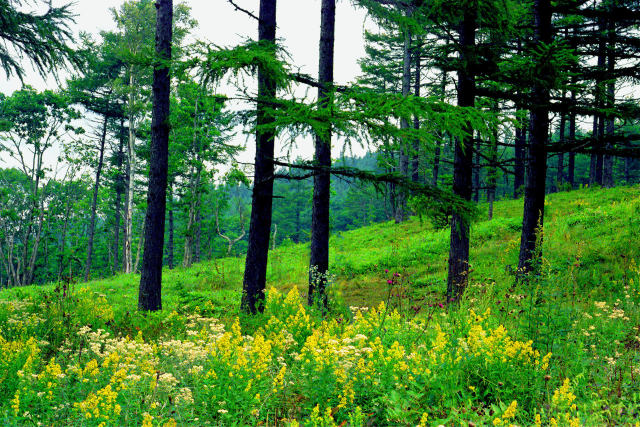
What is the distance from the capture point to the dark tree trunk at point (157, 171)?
8469 millimetres

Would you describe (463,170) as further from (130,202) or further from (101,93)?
(101,93)

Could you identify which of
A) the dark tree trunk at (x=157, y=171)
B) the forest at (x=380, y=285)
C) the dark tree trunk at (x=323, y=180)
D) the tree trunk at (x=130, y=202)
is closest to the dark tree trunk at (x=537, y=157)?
the forest at (x=380, y=285)

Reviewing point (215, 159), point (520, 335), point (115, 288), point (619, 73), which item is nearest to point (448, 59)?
point (619, 73)

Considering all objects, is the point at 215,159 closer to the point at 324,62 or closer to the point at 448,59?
the point at 324,62

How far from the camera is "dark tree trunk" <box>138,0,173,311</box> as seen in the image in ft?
27.8

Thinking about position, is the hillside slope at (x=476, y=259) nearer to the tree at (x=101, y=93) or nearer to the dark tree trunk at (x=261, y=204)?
the dark tree trunk at (x=261, y=204)

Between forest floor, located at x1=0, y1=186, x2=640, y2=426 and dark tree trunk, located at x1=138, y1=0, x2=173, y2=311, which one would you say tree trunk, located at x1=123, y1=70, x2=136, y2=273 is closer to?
dark tree trunk, located at x1=138, y1=0, x2=173, y2=311

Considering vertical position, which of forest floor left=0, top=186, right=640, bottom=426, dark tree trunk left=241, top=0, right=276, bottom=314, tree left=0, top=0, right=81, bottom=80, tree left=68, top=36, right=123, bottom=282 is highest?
tree left=68, top=36, right=123, bottom=282

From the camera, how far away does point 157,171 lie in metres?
8.55

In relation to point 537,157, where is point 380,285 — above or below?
below

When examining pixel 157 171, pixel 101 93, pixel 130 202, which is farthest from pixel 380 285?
pixel 101 93

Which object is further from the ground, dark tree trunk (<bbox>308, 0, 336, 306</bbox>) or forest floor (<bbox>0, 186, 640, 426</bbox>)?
dark tree trunk (<bbox>308, 0, 336, 306</bbox>)

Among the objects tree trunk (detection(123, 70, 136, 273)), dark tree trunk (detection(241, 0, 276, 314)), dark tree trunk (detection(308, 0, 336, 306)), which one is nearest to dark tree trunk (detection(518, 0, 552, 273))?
dark tree trunk (detection(308, 0, 336, 306))

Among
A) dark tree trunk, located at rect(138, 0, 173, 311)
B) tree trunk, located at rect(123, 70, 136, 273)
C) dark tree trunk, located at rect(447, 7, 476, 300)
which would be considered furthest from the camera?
tree trunk, located at rect(123, 70, 136, 273)
